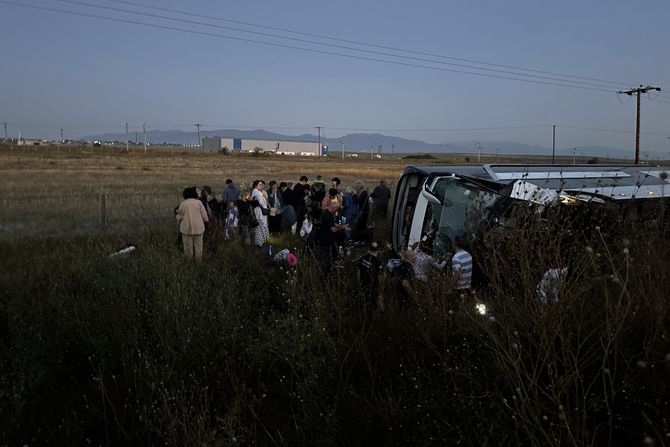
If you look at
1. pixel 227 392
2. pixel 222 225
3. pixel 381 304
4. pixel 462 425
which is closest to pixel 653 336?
pixel 462 425

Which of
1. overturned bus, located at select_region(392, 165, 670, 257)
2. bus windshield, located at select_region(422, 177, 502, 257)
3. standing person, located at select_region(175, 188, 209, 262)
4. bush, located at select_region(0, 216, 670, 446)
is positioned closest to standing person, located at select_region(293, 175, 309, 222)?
standing person, located at select_region(175, 188, 209, 262)

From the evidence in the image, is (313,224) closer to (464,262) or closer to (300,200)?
(300,200)

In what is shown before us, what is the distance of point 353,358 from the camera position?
13.2 ft

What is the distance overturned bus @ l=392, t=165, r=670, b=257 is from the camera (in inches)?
220

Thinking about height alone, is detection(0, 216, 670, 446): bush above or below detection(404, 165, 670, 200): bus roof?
below

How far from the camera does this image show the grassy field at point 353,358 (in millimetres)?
2697

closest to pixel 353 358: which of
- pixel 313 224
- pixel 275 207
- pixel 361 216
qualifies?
pixel 313 224

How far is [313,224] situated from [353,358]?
22.1 ft

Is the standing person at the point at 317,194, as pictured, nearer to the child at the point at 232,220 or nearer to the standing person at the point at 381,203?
the standing person at the point at 381,203

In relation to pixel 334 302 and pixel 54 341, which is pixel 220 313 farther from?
pixel 54 341

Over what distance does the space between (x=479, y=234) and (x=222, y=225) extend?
25.4ft

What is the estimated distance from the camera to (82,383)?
14.5ft

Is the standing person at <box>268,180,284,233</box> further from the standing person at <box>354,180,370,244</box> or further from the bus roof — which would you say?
the bus roof

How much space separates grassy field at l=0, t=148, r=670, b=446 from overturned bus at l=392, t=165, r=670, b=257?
3.43ft
